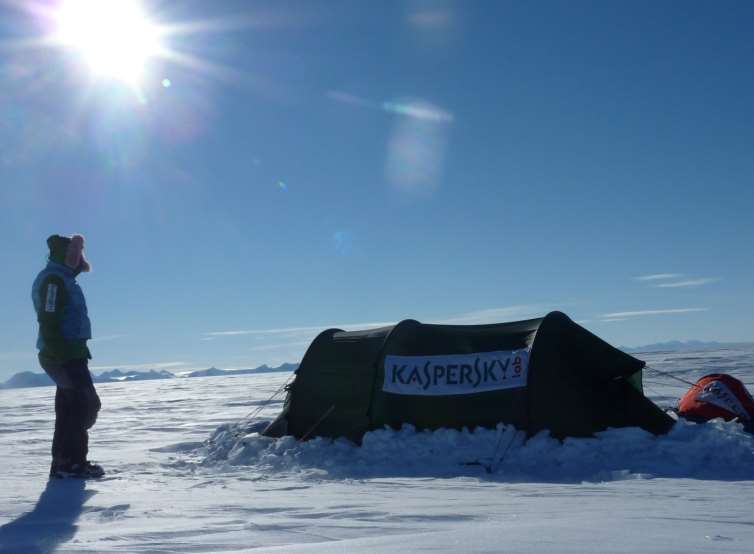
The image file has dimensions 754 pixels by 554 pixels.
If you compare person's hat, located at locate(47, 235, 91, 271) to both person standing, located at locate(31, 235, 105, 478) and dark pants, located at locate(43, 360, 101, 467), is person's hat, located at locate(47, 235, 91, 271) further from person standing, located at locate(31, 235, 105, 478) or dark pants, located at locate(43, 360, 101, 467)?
dark pants, located at locate(43, 360, 101, 467)

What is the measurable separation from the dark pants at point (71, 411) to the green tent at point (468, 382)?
3.37 meters

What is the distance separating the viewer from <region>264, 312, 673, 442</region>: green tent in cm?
866

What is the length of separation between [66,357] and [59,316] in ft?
1.42

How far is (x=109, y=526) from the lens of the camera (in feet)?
16.0

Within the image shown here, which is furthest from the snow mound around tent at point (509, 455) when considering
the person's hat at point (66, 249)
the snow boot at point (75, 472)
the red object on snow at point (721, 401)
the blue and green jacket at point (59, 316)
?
the person's hat at point (66, 249)

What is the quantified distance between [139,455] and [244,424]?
2008 mm

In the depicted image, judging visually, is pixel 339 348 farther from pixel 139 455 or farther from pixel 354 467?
pixel 139 455

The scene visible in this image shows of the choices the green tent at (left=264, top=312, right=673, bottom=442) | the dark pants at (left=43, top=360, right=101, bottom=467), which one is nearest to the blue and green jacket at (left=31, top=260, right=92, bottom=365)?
the dark pants at (left=43, top=360, right=101, bottom=467)

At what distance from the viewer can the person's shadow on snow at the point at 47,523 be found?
14.3 feet

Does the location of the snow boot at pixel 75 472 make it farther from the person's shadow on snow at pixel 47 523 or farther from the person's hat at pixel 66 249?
the person's hat at pixel 66 249

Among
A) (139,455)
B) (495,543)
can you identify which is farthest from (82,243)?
(495,543)

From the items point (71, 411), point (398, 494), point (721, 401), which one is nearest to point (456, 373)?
point (398, 494)

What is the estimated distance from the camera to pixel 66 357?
729cm

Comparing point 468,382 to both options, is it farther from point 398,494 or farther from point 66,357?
point 66,357
